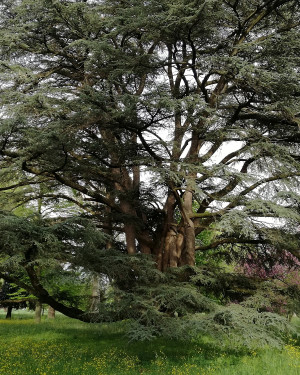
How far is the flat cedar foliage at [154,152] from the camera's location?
748 cm

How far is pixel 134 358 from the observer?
8.53 metres

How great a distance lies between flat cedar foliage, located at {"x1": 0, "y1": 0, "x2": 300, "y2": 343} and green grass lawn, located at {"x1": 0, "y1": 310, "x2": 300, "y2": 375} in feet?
2.47

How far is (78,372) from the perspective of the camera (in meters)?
7.26

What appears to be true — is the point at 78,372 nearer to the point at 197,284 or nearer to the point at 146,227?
the point at 197,284

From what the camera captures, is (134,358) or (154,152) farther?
(154,152)

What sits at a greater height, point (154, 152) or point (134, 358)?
point (154, 152)

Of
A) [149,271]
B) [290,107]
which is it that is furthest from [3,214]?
[290,107]

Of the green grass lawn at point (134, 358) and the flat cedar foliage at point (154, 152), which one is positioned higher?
the flat cedar foliage at point (154, 152)

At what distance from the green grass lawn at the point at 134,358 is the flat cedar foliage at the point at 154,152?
0.75 meters

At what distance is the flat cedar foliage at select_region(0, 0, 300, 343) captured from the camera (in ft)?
24.6

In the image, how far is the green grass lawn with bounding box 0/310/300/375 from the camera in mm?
7324

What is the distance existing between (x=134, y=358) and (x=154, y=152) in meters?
4.71

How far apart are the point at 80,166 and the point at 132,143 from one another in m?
1.41

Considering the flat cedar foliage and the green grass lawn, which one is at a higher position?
the flat cedar foliage
